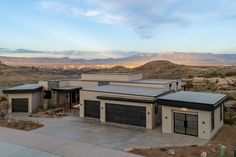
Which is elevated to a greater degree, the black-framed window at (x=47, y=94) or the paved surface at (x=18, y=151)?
the black-framed window at (x=47, y=94)

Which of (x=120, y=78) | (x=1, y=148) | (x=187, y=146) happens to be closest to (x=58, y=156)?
(x=1, y=148)

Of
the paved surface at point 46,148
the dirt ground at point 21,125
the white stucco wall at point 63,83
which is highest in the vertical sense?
the white stucco wall at point 63,83

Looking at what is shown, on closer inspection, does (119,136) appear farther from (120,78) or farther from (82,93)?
(120,78)

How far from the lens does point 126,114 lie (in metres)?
23.6

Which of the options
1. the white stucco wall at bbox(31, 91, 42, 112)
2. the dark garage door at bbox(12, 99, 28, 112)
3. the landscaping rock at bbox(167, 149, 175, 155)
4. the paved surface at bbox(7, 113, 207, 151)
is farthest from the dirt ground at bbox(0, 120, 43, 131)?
the landscaping rock at bbox(167, 149, 175, 155)

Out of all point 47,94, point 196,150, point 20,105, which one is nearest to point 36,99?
point 47,94

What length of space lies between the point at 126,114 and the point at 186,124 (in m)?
5.73

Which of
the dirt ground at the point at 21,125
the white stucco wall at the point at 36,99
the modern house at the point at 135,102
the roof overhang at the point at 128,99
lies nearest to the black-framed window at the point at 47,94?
the modern house at the point at 135,102

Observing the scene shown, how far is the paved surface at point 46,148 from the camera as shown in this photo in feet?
48.4

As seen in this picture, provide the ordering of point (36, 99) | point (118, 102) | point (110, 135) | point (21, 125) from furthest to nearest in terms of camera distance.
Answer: point (36, 99) → point (118, 102) → point (21, 125) → point (110, 135)

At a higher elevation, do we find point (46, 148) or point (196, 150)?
point (46, 148)

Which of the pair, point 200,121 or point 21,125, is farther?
point 21,125

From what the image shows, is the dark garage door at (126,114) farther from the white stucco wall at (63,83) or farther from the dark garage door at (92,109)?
the white stucco wall at (63,83)

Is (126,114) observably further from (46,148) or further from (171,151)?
(46,148)
